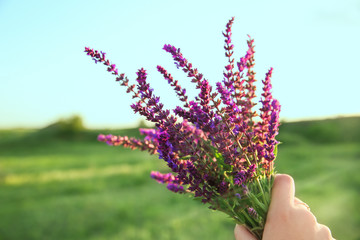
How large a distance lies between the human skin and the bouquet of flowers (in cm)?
7

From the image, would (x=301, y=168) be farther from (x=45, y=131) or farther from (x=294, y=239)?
(x=45, y=131)

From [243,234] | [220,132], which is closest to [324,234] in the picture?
[243,234]

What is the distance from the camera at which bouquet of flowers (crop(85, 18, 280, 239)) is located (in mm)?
1432

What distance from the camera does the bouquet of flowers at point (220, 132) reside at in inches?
56.4

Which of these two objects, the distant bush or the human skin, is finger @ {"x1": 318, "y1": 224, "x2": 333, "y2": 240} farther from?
the distant bush

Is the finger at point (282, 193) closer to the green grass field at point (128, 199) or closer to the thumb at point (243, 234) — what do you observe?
the thumb at point (243, 234)

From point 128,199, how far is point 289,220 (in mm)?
9321

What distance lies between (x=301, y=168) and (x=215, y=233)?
30.5 feet

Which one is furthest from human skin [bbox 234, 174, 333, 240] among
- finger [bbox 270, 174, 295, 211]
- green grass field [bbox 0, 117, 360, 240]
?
green grass field [bbox 0, 117, 360, 240]

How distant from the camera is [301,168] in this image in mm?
16078

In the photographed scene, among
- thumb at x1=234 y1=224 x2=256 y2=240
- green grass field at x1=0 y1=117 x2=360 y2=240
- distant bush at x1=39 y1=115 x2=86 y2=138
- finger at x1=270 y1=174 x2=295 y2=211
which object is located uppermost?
finger at x1=270 y1=174 x2=295 y2=211

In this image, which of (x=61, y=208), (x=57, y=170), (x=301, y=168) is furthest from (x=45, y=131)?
(x=301, y=168)

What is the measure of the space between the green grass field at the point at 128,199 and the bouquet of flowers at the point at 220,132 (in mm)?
6369

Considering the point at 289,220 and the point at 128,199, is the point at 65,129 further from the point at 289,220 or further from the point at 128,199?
the point at 289,220
